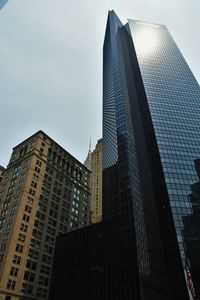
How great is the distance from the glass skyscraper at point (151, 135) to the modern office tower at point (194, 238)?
154 cm

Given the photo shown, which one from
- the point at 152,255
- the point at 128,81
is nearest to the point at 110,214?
the point at 152,255

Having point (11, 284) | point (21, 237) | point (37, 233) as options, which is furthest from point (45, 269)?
point (11, 284)

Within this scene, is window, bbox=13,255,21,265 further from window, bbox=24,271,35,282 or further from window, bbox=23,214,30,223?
window, bbox=23,214,30,223

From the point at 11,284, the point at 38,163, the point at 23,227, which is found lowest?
the point at 11,284

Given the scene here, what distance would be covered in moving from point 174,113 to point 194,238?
61.4 meters

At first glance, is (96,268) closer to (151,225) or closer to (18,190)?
(151,225)

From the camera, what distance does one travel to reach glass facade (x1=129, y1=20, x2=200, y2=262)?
103750 millimetres

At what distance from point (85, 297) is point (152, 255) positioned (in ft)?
75.9

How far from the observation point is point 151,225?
317ft

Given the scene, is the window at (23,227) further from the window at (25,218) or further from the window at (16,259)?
the window at (16,259)

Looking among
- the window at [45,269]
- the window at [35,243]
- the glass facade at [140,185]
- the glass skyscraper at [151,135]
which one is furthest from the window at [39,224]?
the glass skyscraper at [151,135]

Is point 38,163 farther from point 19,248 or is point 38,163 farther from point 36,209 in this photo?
point 19,248

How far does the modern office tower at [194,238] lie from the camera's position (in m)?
82.9

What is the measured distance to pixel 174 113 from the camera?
13162 centimetres
